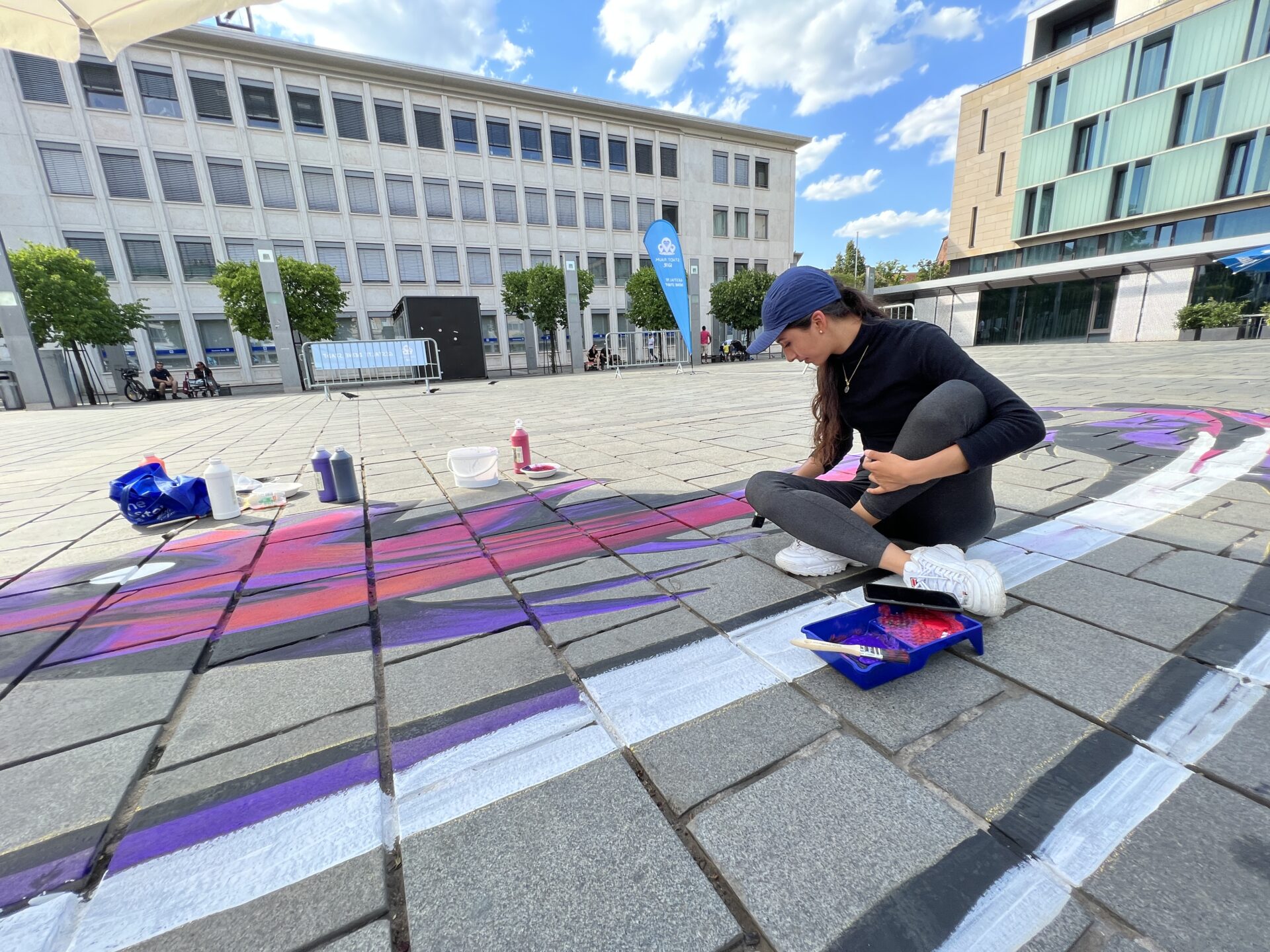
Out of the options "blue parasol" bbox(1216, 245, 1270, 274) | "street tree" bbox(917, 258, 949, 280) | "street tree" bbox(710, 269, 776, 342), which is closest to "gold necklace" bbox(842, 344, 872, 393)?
"blue parasol" bbox(1216, 245, 1270, 274)

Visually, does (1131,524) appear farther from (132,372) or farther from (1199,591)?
(132,372)

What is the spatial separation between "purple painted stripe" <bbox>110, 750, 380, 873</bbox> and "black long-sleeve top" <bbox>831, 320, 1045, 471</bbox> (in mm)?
1950

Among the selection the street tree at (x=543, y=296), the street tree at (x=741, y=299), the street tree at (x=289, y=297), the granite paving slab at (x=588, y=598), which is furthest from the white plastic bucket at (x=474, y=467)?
the street tree at (x=741, y=299)

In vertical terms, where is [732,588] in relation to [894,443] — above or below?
below

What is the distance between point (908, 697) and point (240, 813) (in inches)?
64.7

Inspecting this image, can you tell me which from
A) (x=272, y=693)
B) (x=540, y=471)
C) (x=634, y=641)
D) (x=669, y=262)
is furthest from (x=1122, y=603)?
(x=669, y=262)

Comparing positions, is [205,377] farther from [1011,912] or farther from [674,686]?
[1011,912]

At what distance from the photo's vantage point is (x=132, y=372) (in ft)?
60.0

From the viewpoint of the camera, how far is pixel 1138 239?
24031 mm

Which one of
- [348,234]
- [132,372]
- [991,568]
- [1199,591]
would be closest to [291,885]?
[991,568]

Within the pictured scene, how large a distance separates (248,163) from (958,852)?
3136 cm

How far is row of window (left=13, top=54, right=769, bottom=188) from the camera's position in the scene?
67.3ft

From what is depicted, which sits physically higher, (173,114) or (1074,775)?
(173,114)

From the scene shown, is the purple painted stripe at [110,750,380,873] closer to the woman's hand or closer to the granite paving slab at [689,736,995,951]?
the granite paving slab at [689,736,995,951]
